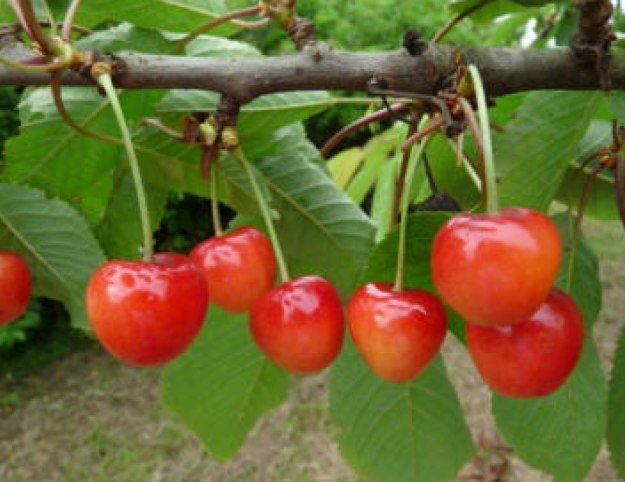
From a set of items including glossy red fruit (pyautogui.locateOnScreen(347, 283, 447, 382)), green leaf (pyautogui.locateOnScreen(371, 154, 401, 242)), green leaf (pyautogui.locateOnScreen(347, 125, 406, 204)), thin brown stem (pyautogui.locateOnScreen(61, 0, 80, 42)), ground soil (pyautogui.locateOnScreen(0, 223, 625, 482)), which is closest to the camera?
glossy red fruit (pyautogui.locateOnScreen(347, 283, 447, 382))

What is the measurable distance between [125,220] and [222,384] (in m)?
0.36

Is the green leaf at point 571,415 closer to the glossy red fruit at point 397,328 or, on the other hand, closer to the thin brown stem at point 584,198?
the thin brown stem at point 584,198

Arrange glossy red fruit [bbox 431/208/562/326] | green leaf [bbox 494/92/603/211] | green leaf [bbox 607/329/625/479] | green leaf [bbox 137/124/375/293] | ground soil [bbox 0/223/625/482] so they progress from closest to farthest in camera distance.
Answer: glossy red fruit [bbox 431/208/562/326] < green leaf [bbox 494/92/603/211] < green leaf [bbox 607/329/625/479] < green leaf [bbox 137/124/375/293] < ground soil [bbox 0/223/625/482]

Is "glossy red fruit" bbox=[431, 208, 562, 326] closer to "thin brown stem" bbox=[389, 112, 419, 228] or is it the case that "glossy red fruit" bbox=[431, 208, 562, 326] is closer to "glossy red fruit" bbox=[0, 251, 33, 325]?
"thin brown stem" bbox=[389, 112, 419, 228]

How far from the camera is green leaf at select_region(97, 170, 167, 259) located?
133cm

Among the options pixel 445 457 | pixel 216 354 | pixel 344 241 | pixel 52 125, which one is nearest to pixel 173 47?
pixel 52 125

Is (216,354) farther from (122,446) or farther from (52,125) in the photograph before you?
(122,446)

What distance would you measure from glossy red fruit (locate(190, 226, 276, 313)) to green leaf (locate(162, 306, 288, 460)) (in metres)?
0.39

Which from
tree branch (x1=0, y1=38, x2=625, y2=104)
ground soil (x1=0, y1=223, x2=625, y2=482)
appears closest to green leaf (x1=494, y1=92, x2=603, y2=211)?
tree branch (x1=0, y1=38, x2=625, y2=104)

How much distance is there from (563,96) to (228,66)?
48cm

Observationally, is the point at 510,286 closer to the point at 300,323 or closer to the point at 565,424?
the point at 300,323

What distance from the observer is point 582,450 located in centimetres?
117

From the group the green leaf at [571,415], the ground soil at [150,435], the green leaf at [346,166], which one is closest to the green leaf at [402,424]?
the green leaf at [571,415]

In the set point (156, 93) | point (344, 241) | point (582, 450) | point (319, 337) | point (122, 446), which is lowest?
point (122, 446)
